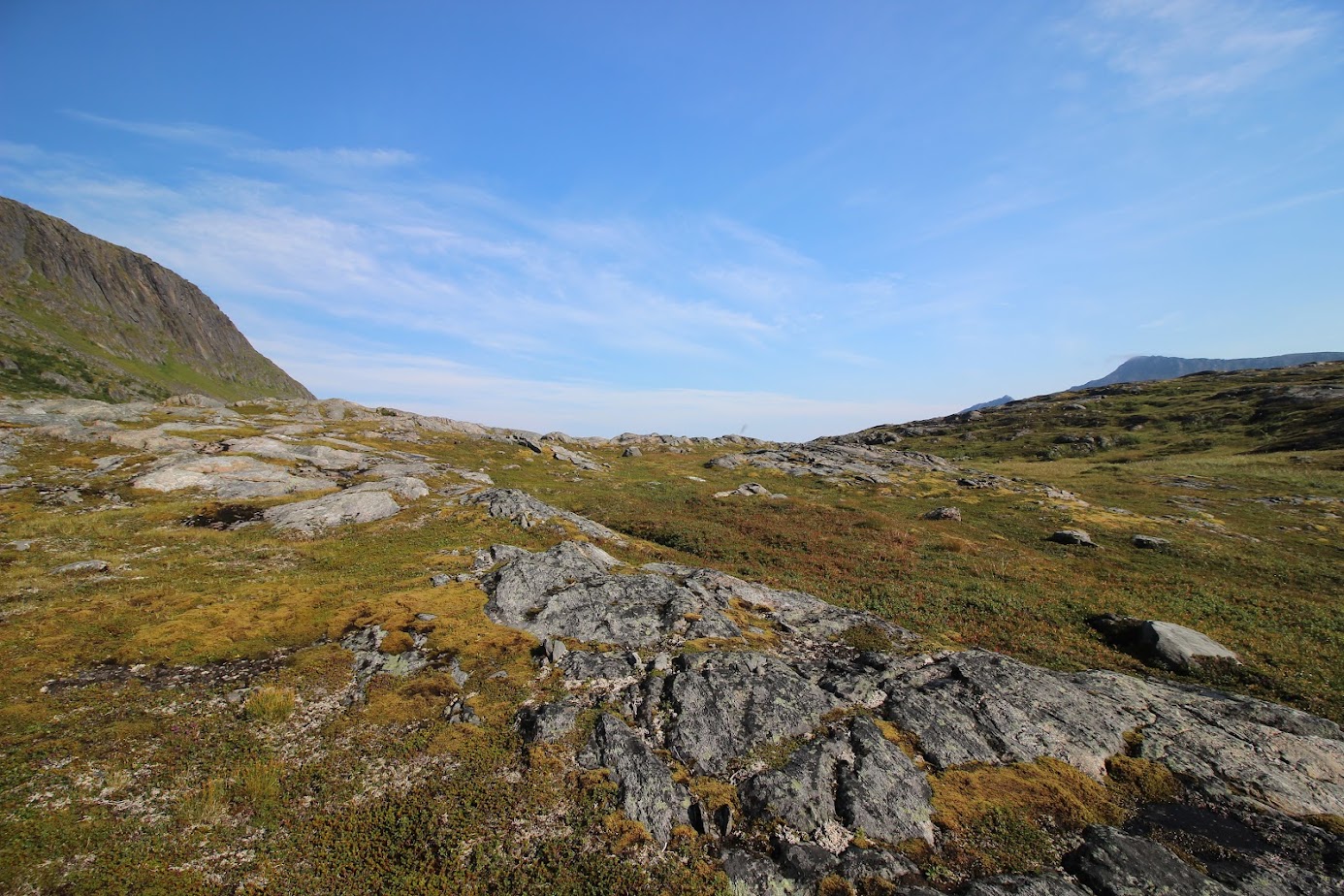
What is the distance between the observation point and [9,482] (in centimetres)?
3897

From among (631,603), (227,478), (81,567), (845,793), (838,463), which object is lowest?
(845,793)

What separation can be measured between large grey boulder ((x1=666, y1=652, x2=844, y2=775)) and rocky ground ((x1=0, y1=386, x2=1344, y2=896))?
11 cm

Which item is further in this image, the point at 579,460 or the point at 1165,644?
the point at 579,460

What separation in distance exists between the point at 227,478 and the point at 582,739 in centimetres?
4468

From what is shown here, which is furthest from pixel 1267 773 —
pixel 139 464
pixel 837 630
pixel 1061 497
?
pixel 139 464

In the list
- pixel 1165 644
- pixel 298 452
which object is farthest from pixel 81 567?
pixel 1165 644

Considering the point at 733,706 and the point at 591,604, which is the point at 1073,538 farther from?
the point at 591,604

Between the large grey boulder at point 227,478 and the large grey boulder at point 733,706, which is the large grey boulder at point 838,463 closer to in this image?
the large grey boulder at point 227,478

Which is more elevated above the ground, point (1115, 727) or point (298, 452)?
point (298, 452)

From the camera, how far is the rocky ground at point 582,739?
41.7 feet

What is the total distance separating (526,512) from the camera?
41500 mm

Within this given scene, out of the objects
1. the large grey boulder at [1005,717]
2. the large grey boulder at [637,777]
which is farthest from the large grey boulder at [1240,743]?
the large grey boulder at [637,777]

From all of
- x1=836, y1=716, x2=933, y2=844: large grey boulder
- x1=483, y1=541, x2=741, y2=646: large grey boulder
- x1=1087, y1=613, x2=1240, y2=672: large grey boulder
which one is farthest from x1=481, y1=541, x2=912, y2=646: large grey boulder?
x1=1087, y1=613, x2=1240, y2=672: large grey boulder

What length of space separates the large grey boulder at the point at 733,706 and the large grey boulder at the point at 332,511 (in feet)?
98.6
